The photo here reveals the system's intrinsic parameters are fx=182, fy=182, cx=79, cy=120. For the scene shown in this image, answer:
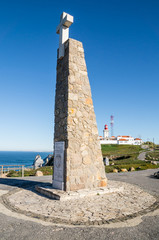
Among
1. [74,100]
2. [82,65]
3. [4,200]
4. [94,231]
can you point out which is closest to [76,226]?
[94,231]

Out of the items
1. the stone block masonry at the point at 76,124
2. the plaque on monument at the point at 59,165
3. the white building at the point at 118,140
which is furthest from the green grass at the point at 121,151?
the plaque on monument at the point at 59,165

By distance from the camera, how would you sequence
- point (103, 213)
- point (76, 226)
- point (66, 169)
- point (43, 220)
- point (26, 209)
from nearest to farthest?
point (76, 226), point (43, 220), point (103, 213), point (26, 209), point (66, 169)

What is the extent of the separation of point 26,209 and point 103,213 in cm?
228

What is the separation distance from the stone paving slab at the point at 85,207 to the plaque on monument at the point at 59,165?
80 cm

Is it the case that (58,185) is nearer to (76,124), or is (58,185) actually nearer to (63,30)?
(76,124)

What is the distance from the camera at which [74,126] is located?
753 cm

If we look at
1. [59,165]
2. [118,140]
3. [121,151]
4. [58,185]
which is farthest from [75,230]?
[118,140]

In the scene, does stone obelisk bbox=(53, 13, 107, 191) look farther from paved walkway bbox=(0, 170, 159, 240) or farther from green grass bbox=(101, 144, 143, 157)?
green grass bbox=(101, 144, 143, 157)

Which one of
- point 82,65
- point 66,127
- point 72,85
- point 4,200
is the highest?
point 82,65

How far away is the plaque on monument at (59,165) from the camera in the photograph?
7190mm

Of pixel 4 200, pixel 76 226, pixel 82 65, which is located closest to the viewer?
pixel 76 226

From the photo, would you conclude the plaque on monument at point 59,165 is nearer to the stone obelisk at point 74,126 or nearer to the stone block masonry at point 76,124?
the stone obelisk at point 74,126

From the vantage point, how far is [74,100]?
7.71 m

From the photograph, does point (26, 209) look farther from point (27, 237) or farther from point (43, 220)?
point (27, 237)
